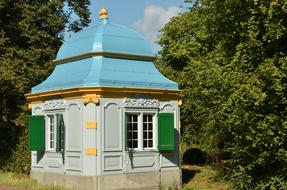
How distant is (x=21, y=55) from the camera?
26.5 metres

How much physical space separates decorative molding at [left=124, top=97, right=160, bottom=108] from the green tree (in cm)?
781

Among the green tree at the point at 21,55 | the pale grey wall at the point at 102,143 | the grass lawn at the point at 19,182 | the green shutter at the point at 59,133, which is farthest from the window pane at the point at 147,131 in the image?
the green tree at the point at 21,55

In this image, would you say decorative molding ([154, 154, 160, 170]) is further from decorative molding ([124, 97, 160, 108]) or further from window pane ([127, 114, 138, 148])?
decorative molding ([124, 97, 160, 108])

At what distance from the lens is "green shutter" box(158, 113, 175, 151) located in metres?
17.2

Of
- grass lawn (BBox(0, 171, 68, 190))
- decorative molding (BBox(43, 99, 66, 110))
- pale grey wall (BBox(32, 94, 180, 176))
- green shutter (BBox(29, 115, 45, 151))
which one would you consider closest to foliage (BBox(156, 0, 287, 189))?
pale grey wall (BBox(32, 94, 180, 176))

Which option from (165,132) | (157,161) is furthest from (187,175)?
(165,132)

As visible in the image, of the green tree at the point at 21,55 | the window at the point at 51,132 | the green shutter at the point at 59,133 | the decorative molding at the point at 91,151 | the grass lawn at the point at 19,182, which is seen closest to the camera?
the decorative molding at the point at 91,151

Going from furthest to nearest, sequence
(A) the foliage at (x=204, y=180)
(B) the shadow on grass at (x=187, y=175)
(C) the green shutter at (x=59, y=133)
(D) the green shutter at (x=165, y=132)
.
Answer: (B) the shadow on grass at (x=187, y=175) → (A) the foliage at (x=204, y=180) → (C) the green shutter at (x=59, y=133) → (D) the green shutter at (x=165, y=132)

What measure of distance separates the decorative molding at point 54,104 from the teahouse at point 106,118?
0.04 meters

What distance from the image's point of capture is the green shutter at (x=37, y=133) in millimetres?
18469

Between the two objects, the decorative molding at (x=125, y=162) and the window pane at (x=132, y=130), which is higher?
the window pane at (x=132, y=130)

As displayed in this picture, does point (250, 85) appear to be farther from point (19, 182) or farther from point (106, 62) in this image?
point (19, 182)

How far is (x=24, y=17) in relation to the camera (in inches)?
1083

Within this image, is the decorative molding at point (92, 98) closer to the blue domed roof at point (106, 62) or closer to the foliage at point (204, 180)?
the blue domed roof at point (106, 62)
